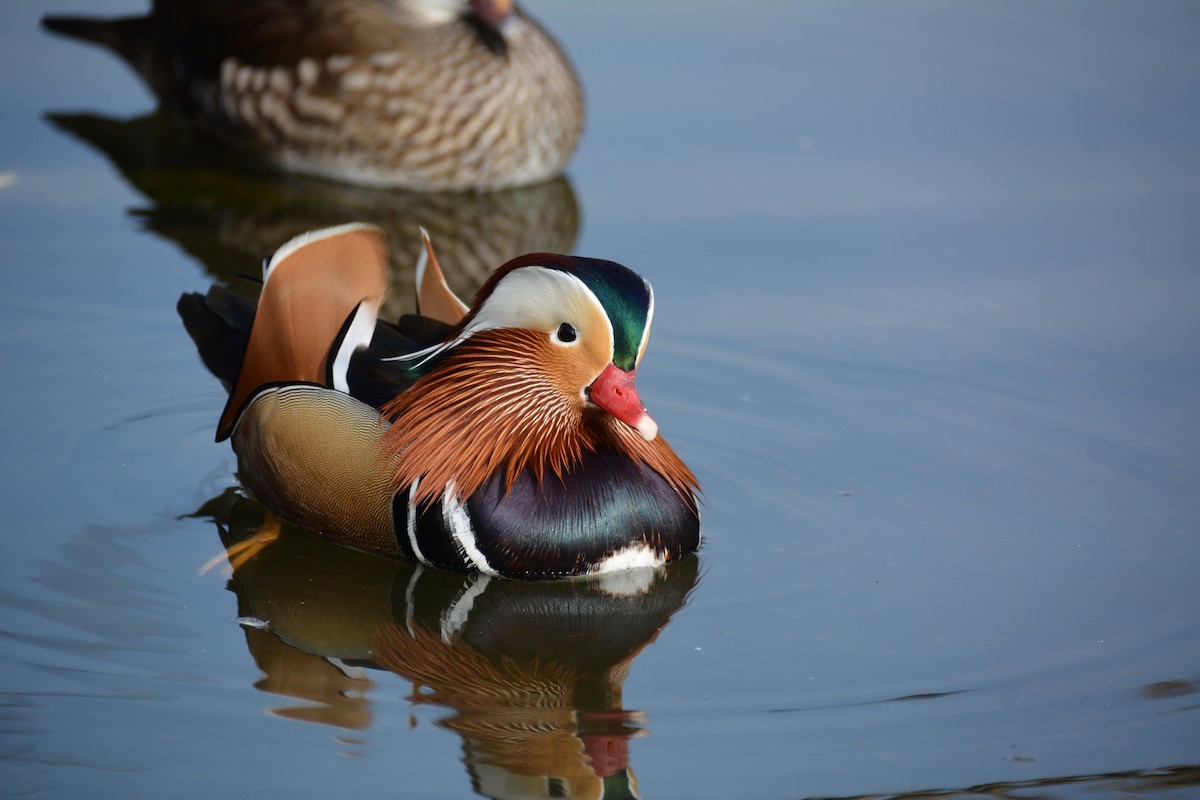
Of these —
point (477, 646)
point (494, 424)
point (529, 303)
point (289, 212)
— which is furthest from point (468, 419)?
point (289, 212)

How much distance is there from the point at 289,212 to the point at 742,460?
298cm

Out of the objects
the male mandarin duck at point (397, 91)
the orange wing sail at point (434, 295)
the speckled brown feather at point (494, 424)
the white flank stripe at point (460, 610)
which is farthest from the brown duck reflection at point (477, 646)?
the male mandarin duck at point (397, 91)

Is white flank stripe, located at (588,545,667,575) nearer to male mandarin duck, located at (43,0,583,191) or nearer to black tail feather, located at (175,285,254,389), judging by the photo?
black tail feather, located at (175,285,254,389)

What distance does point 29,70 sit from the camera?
29.6 feet

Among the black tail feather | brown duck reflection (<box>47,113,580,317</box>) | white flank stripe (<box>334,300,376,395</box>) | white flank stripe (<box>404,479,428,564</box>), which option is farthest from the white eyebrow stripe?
brown duck reflection (<box>47,113,580,317</box>)

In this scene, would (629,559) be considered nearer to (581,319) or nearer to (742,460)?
(581,319)

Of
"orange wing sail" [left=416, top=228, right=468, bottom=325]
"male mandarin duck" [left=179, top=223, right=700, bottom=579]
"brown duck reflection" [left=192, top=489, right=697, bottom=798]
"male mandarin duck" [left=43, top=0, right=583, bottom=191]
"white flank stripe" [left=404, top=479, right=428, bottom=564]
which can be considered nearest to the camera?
"brown duck reflection" [left=192, top=489, right=697, bottom=798]

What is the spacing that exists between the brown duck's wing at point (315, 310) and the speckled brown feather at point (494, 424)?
275 mm

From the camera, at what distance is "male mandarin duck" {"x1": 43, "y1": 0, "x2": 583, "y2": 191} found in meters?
7.71

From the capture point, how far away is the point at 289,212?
24.6ft

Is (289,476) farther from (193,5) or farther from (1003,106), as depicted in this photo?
(1003,106)

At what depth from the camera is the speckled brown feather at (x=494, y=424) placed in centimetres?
466

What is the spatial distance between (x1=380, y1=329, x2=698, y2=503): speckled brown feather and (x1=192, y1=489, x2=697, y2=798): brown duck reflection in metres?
0.31

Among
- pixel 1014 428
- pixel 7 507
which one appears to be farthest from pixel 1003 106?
pixel 7 507
